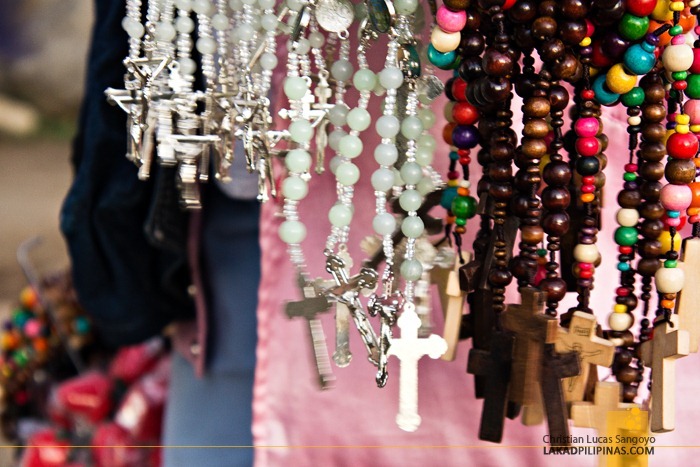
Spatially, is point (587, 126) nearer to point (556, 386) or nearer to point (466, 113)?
point (466, 113)

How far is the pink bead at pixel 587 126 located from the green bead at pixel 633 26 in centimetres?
6

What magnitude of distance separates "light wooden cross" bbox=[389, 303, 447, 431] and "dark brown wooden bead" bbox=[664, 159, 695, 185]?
221mm

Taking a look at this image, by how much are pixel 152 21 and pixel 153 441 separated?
81cm

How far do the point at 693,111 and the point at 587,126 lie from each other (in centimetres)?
8

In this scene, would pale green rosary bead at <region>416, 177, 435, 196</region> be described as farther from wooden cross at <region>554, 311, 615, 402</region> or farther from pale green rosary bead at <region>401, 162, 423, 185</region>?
wooden cross at <region>554, 311, 615, 402</region>

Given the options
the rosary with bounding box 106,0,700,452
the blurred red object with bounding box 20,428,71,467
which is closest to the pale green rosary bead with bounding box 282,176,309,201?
the rosary with bounding box 106,0,700,452

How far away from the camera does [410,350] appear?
1.67ft

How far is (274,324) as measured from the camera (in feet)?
2.23

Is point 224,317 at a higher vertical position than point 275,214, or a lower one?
lower

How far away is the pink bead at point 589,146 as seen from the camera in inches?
17.9

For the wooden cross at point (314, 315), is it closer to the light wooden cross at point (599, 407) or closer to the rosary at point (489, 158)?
the rosary at point (489, 158)

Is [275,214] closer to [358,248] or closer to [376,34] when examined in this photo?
[358,248]

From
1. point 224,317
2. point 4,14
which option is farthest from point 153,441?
point 4,14

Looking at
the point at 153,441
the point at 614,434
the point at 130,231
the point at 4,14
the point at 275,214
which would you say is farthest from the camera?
the point at 4,14
